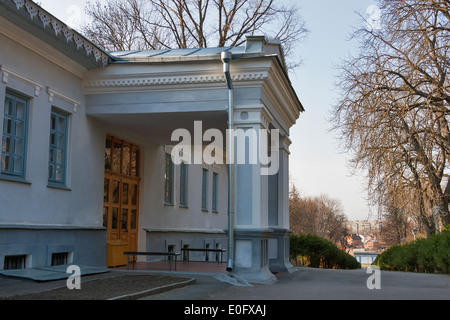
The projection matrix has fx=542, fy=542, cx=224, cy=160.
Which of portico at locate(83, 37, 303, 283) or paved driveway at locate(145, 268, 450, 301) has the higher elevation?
portico at locate(83, 37, 303, 283)

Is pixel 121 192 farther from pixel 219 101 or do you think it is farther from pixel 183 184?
pixel 183 184

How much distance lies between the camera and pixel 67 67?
12430 millimetres

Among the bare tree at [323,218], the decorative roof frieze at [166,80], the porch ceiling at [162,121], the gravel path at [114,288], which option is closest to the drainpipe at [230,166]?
the decorative roof frieze at [166,80]

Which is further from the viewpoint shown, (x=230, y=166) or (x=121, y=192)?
(x=121, y=192)

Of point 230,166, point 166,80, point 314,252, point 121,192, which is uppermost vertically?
point 166,80

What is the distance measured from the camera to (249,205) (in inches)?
476

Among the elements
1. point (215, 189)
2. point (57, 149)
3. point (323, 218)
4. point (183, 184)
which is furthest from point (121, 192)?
point (323, 218)

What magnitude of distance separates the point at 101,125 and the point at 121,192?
8.54ft

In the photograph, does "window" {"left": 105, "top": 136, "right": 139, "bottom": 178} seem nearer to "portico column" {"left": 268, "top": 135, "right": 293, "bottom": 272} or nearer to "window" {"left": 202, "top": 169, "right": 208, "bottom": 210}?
"portico column" {"left": 268, "top": 135, "right": 293, "bottom": 272}

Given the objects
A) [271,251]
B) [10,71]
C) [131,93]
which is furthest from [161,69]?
[271,251]

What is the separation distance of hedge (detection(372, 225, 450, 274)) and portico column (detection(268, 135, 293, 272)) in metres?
4.56

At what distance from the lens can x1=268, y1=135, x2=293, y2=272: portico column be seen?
51.8ft

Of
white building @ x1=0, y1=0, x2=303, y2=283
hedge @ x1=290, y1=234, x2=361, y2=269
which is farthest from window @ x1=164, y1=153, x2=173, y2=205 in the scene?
hedge @ x1=290, y1=234, x2=361, y2=269
